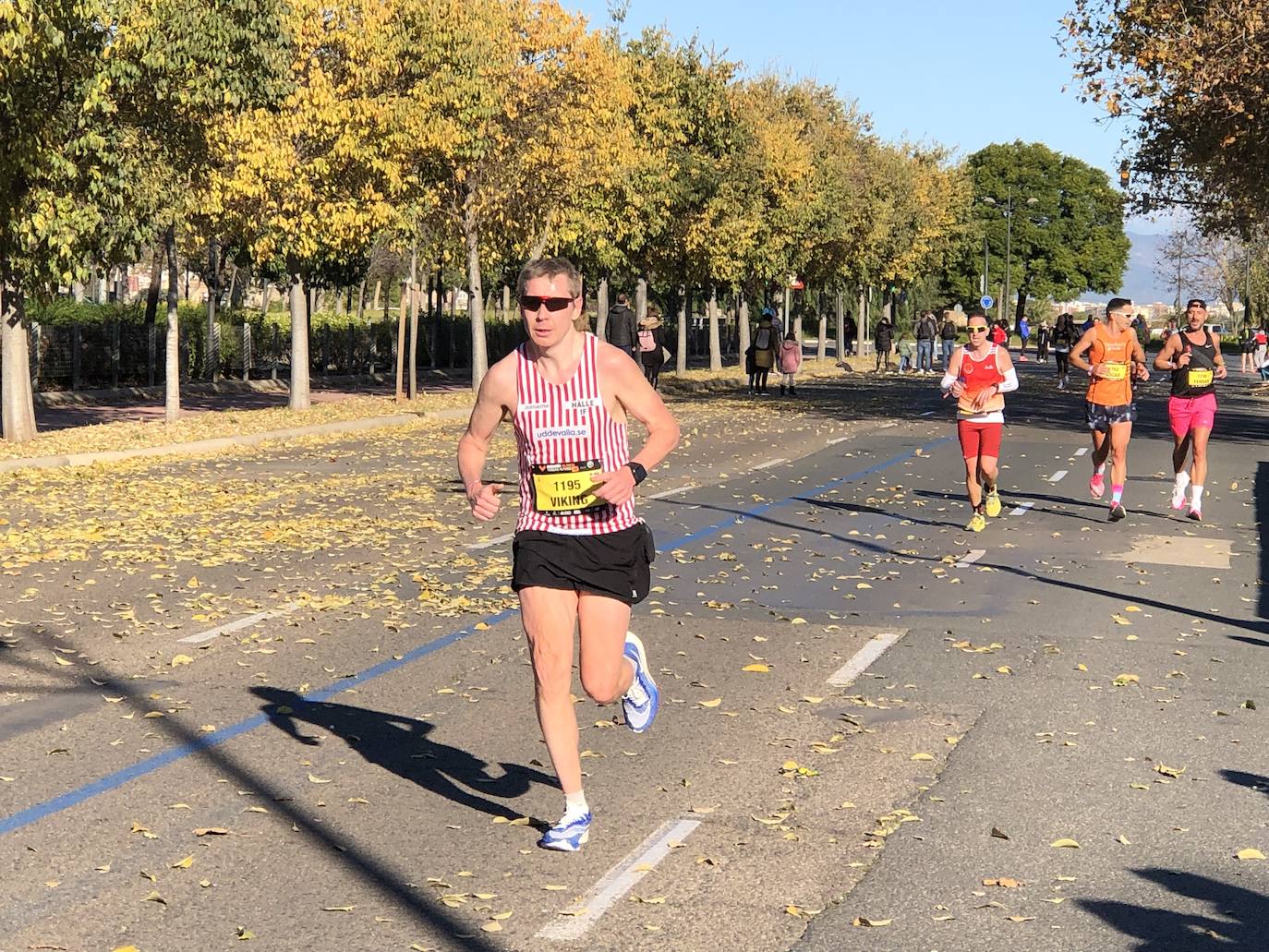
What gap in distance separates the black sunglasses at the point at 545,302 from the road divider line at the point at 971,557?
790 centimetres

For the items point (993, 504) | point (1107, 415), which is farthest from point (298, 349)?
point (1107, 415)

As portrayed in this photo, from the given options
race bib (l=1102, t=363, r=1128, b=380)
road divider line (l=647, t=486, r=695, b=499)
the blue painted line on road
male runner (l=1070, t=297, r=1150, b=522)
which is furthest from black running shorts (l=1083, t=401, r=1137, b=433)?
the blue painted line on road

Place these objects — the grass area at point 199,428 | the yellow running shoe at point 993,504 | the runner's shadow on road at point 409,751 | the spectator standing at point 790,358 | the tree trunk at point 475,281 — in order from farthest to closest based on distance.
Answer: the spectator standing at point 790,358 < the tree trunk at point 475,281 < the grass area at point 199,428 < the yellow running shoe at point 993,504 < the runner's shadow on road at point 409,751

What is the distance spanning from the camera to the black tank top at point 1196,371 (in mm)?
16344

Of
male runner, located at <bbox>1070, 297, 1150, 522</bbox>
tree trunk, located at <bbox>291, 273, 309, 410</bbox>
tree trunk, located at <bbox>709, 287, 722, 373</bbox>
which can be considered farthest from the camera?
tree trunk, located at <bbox>709, 287, 722, 373</bbox>

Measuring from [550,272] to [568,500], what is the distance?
30.0 inches

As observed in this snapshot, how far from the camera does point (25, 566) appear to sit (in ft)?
41.4

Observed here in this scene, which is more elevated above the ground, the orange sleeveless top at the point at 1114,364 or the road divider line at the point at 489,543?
the orange sleeveless top at the point at 1114,364

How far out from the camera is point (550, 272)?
19.5 feet

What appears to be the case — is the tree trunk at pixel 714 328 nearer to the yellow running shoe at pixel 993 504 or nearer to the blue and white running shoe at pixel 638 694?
the yellow running shoe at pixel 993 504

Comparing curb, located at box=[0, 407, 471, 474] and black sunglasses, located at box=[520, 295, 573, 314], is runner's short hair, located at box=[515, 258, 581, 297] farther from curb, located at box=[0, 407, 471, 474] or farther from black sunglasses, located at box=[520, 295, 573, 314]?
curb, located at box=[0, 407, 471, 474]

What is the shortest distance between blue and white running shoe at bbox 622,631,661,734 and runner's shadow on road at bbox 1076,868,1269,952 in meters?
1.80

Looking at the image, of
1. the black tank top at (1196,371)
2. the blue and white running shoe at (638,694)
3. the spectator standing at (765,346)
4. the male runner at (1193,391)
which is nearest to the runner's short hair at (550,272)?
the blue and white running shoe at (638,694)

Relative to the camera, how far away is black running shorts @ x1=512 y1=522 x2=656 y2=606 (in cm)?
593
